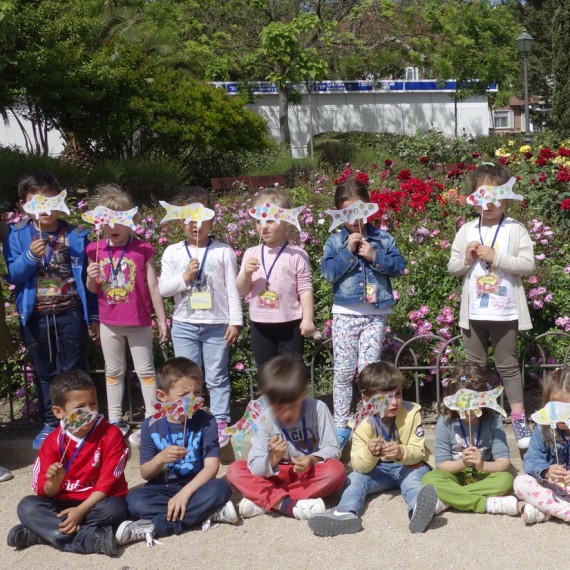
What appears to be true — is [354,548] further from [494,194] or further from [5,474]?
[5,474]

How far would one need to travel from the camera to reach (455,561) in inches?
128

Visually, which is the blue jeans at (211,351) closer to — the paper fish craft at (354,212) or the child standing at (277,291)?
the child standing at (277,291)

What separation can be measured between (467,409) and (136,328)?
190cm

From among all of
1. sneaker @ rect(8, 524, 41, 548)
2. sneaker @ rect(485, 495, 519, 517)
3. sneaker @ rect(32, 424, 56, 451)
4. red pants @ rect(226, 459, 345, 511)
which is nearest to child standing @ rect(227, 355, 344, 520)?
red pants @ rect(226, 459, 345, 511)

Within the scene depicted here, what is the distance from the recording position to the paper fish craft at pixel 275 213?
13.8 feet

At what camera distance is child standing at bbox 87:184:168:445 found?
439cm

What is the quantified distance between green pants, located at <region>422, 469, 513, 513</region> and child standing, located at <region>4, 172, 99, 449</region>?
208 centimetres

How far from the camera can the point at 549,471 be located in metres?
3.52

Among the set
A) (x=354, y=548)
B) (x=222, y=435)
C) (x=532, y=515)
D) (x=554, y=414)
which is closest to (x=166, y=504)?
(x=222, y=435)

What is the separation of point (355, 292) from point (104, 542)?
1795 millimetres

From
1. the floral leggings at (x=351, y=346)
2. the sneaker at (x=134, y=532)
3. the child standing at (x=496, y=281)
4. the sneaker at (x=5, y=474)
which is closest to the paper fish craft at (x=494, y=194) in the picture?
the child standing at (x=496, y=281)

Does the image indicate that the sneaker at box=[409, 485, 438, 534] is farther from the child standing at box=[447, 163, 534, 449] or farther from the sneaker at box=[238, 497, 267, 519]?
the child standing at box=[447, 163, 534, 449]

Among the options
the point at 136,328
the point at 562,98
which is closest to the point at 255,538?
the point at 136,328

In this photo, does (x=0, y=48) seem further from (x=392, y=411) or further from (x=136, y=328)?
(x=392, y=411)
